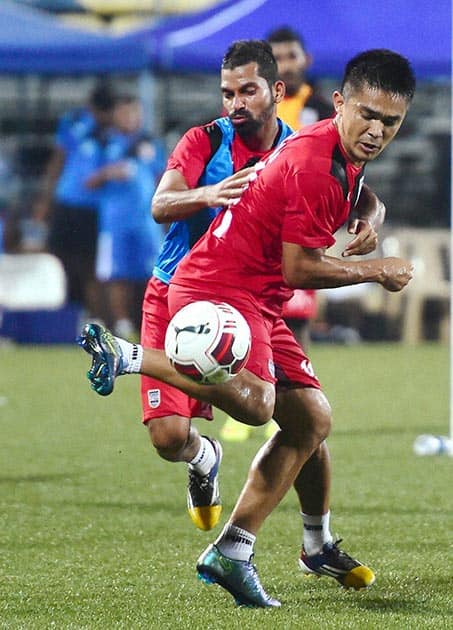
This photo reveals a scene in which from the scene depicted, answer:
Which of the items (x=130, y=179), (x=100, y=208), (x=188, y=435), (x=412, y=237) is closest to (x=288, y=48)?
(x=188, y=435)

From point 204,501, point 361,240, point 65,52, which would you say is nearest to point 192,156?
point 361,240

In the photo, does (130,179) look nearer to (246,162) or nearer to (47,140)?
(47,140)

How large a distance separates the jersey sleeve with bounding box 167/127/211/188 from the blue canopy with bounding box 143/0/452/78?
8.00 m

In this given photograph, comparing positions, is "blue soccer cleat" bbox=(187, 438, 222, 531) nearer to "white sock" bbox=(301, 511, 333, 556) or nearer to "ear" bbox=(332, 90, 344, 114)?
"white sock" bbox=(301, 511, 333, 556)

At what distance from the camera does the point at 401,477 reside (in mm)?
8195

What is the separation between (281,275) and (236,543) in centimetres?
96

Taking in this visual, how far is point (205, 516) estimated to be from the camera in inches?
244

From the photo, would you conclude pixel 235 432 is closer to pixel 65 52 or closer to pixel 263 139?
pixel 263 139

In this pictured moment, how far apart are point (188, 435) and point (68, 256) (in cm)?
1278

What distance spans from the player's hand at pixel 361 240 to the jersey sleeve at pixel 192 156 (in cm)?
88

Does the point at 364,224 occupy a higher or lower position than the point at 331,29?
lower

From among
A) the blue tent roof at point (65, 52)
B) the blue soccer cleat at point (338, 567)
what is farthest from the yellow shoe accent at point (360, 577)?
the blue tent roof at point (65, 52)

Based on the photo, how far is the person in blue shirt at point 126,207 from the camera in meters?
16.5

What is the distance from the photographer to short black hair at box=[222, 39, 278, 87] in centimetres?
612
